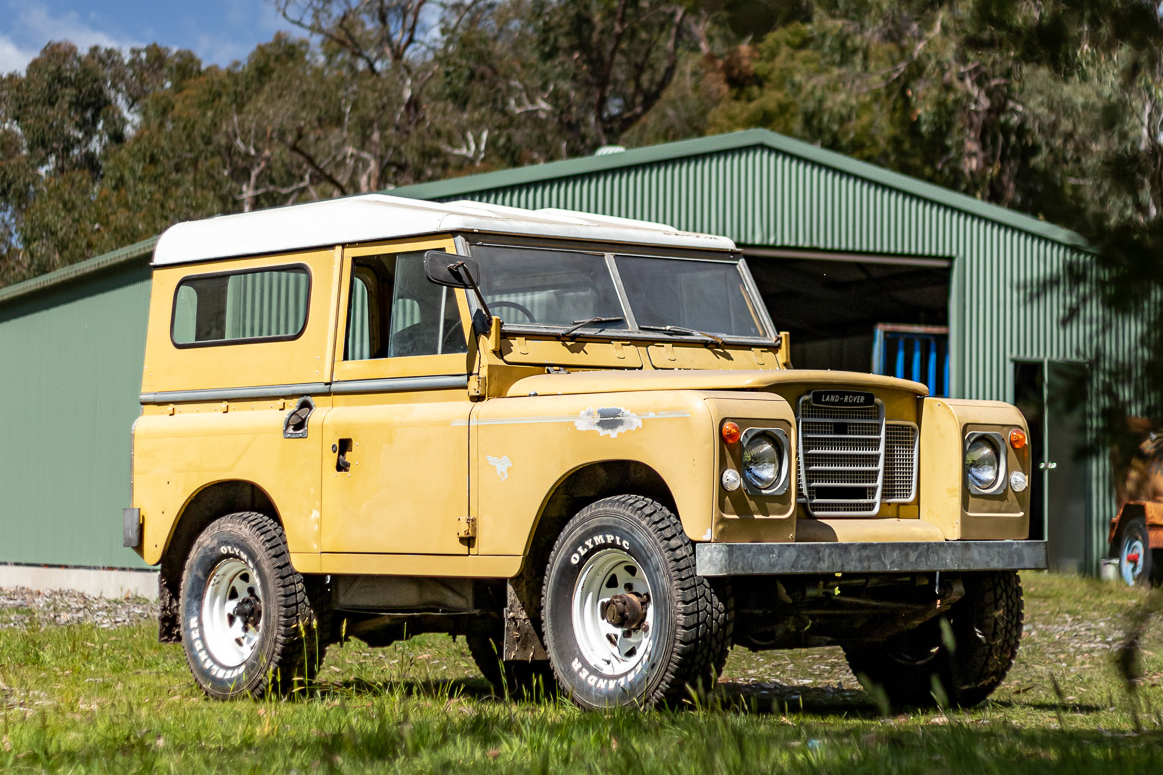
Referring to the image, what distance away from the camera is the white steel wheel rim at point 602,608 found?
272 inches

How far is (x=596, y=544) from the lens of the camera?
690cm

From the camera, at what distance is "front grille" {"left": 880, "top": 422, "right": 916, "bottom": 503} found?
749cm

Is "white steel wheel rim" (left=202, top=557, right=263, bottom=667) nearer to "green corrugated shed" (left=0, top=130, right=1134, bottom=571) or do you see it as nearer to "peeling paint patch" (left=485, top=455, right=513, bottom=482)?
"peeling paint patch" (left=485, top=455, right=513, bottom=482)

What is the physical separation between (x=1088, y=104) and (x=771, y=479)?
3036mm

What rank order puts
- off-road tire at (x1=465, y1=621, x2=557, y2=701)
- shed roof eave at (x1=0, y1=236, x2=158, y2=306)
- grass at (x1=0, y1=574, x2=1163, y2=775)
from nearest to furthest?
grass at (x1=0, y1=574, x2=1163, y2=775), off-road tire at (x1=465, y1=621, x2=557, y2=701), shed roof eave at (x1=0, y1=236, x2=158, y2=306)

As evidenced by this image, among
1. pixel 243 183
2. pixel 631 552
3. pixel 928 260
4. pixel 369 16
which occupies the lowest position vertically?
pixel 631 552

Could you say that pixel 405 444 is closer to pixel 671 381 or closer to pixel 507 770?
pixel 671 381

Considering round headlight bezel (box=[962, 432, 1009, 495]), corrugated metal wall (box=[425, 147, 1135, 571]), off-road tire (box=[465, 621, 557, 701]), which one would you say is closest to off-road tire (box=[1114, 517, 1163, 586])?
corrugated metal wall (box=[425, 147, 1135, 571])

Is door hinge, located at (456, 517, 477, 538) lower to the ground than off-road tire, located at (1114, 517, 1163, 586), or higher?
higher

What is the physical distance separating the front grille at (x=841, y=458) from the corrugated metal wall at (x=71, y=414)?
39.8ft

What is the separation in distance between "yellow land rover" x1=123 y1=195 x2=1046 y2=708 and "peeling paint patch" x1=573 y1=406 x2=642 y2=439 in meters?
0.02

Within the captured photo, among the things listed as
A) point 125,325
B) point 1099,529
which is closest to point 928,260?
point 1099,529

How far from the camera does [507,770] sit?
197 inches

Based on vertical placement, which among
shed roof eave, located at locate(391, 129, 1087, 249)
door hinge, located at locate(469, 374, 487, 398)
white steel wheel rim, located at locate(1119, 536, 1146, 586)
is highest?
shed roof eave, located at locate(391, 129, 1087, 249)
